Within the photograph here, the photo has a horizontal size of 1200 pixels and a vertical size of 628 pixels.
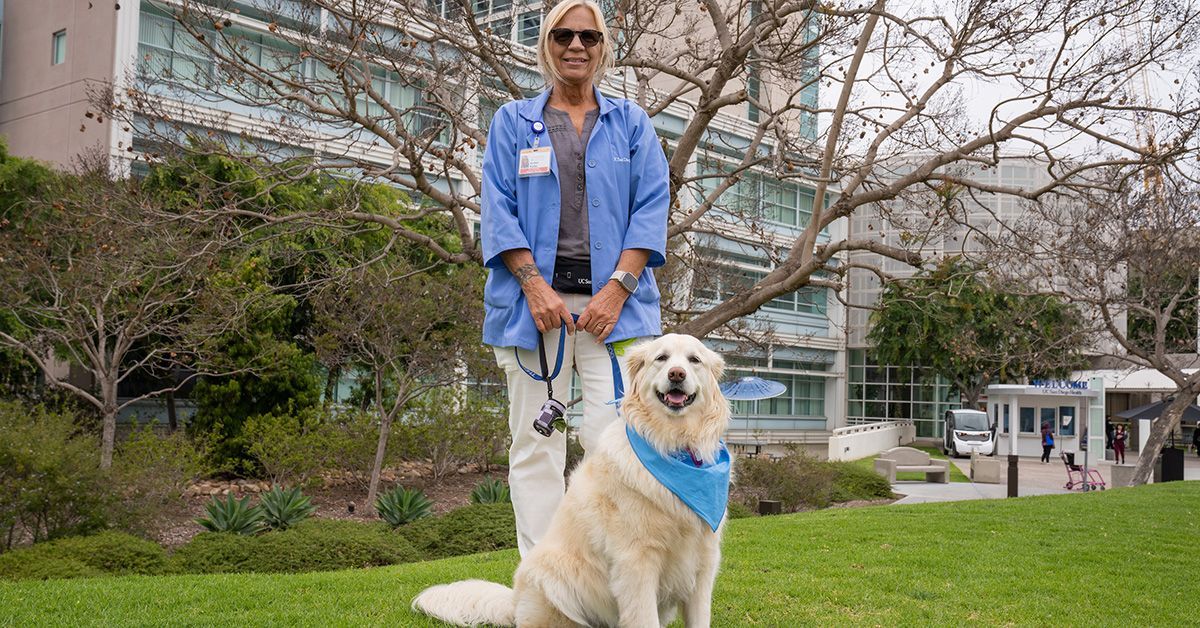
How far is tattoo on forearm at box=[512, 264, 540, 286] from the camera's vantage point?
3836mm

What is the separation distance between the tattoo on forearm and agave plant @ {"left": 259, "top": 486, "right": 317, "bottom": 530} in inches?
342

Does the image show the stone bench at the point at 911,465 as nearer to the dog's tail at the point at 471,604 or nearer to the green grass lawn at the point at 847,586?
the green grass lawn at the point at 847,586

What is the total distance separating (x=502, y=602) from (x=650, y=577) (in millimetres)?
937

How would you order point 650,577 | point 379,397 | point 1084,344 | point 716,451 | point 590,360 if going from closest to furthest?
point 650,577
point 716,451
point 590,360
point 379,397
point 1084,344

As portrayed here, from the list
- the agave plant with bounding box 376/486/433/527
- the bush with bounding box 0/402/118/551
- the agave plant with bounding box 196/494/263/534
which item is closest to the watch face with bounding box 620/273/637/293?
the bush with bounding box 0/402/118/551

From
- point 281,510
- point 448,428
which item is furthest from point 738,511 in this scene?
point 281,510

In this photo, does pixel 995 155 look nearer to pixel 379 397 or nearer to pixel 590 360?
pixel 590 360

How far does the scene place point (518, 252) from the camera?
3.87m

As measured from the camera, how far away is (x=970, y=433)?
39.5 m

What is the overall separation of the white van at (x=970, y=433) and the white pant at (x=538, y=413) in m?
38.1

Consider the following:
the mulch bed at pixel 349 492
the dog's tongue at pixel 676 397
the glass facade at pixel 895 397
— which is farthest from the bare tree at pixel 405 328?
the glass facade at pixel 895 397

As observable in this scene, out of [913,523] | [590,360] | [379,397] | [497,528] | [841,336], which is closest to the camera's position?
[590,360]

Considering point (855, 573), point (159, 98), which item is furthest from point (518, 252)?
point (159, 98)

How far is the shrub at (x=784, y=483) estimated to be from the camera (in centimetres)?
1769
